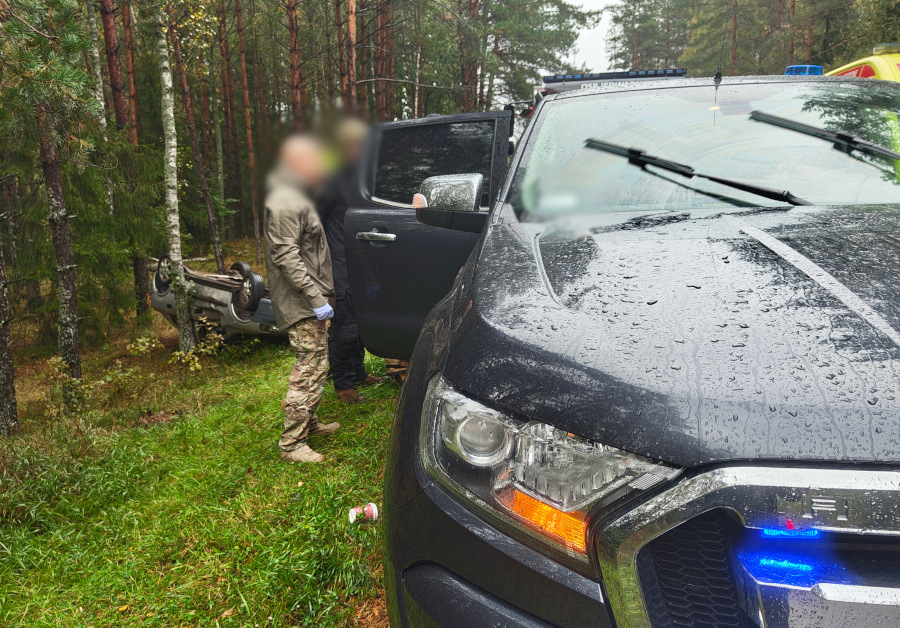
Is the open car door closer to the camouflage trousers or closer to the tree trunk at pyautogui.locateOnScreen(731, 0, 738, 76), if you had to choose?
the camouflage trousers

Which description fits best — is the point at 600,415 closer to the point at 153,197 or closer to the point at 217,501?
the point at 217,501

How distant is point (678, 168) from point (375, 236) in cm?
241

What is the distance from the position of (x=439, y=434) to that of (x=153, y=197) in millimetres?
12396

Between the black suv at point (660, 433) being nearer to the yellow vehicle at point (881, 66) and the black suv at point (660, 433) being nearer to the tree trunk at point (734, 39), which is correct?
the yellow vehicle at point (881, 66)

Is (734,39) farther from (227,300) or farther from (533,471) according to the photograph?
(533,471)

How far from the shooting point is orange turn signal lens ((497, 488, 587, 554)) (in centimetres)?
99

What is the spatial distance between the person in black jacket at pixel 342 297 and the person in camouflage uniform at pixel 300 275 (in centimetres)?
40

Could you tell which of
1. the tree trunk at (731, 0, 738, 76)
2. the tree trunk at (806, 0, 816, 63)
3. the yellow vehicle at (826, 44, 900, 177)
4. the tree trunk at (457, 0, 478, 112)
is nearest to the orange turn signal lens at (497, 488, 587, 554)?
the yellow vehicle at (826, 44, 900, 177)

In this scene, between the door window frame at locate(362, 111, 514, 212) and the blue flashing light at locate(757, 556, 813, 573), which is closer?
the blue flashing light at locate(757, 556, 813, 573)

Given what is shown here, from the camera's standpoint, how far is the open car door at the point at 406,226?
3.89 m

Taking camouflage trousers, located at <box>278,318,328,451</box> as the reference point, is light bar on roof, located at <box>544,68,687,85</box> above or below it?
above

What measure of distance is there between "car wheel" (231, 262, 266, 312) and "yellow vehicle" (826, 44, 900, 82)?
6973 millimetres

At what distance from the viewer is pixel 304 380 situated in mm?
3936

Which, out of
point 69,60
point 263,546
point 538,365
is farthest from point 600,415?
point 69,60
